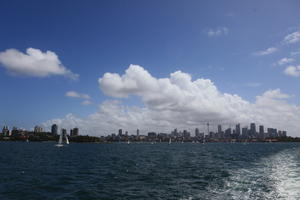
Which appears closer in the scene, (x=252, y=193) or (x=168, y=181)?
(x=252, y=193)

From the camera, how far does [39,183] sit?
4397 centimetres

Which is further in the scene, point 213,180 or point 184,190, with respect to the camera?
point 213,180

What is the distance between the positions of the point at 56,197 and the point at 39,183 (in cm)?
1213

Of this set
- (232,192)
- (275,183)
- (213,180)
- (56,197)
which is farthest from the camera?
(213,180)

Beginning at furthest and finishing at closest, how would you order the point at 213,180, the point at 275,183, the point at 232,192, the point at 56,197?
the point at 213,180 < the point at 275,183 < the point at 232,192 < the point at 56,197

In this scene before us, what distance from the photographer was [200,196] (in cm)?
3409

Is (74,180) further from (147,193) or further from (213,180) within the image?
(213,180)

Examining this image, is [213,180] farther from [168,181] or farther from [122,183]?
[122,183]

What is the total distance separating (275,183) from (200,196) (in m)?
18.1

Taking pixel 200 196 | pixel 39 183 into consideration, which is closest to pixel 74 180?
pixel 39 183

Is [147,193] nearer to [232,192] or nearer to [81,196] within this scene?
[81,196]

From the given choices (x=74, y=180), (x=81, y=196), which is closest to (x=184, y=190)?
(x=81, y=196)

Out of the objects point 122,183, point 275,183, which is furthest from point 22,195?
point 275,183

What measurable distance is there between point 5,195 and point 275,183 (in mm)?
44266
